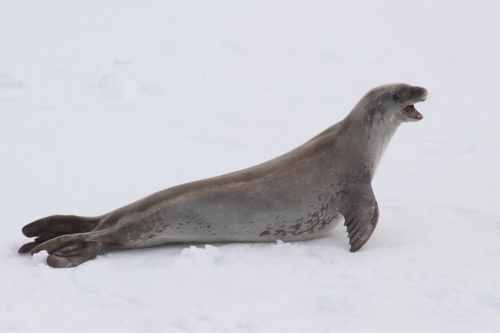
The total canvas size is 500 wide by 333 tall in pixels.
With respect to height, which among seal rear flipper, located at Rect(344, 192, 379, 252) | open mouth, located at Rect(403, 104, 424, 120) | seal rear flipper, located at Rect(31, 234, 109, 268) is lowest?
seal rear flipper, located at Rect(344, 192, 379, 252)

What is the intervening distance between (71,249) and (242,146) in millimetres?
3372

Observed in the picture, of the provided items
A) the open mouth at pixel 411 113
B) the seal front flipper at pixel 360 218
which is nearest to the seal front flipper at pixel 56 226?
the seal front flipper at pixel 360 218

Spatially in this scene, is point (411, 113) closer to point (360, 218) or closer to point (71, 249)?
point (360, 218)

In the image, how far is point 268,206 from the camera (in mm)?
5324

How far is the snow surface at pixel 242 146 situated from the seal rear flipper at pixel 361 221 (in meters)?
0.09

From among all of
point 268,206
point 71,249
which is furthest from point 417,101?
point 71,249

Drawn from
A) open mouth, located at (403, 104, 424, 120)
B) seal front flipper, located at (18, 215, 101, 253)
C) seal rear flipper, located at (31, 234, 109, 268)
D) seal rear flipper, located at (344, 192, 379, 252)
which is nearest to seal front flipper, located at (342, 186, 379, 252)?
seal rear flipper, located at (344, 192, 379, 252)

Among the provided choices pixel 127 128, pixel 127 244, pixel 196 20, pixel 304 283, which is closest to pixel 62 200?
pixel 127 244

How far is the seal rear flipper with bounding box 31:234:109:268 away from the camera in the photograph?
4.83 m

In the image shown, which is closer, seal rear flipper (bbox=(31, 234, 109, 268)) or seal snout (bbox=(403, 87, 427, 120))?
seal rear flipper (bbox=(31, 234, 109, 268))

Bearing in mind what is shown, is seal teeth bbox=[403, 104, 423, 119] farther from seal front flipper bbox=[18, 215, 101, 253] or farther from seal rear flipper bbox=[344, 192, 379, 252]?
seal front flipper bbox=[18, 215, 101, 253]

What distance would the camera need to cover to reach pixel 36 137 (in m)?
7.70

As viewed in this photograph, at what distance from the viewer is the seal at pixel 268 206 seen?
5.23 m

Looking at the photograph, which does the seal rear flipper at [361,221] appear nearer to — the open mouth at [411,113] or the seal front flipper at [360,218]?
the seal front flipper at [360,218]
